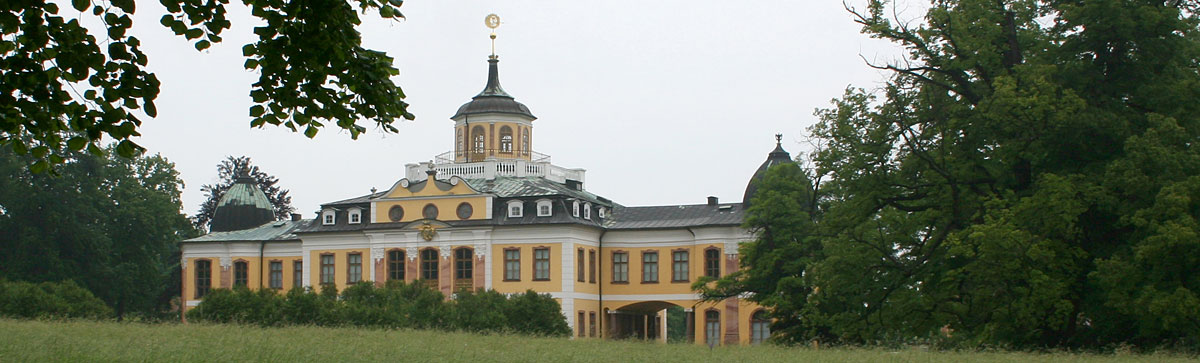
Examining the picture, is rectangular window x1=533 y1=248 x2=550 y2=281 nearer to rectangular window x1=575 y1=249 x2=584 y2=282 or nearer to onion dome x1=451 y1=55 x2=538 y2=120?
rectangular window x1=575 y1=249 x2=584 y2=282

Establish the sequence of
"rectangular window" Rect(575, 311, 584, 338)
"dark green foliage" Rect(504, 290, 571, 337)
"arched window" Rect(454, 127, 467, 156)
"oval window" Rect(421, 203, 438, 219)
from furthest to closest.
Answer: "arched window" Rect(454, 127, 467, 156) → "oval window" Rect(421, 203, 438, 219) → "rectangular window" Rect(575, 311, 584, 338) → "dark green foliage" Rect(504, 290, 571, 337)

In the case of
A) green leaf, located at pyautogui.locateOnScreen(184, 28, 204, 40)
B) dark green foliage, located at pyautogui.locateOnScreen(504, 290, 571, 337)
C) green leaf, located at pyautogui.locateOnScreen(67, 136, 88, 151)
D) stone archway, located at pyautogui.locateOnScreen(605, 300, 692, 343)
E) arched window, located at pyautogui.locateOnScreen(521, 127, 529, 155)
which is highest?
arched window, located at pyautogui.locateOnScreen(521, 127, 529, 155)

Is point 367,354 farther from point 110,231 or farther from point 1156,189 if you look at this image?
point 110,231

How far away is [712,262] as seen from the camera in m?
50.9

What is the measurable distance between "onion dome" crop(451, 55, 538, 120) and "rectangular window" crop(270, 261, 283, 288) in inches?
366

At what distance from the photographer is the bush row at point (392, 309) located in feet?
127

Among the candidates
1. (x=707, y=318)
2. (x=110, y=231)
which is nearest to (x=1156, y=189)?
(x=707, y=318)

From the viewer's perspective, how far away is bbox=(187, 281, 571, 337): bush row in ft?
127

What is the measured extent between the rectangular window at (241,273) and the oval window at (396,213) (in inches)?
309

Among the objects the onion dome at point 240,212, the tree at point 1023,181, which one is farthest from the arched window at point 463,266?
the tree at point 1023,181

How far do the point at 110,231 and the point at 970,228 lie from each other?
138ft

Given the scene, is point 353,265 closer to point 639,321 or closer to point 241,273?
point 241,273

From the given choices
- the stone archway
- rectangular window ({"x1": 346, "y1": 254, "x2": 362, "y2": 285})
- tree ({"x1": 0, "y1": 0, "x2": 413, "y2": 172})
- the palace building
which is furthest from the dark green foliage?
tree ({"x1": 0, "y1": 0, "x2": 413, "y2": 172})

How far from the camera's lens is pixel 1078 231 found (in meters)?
25.3
